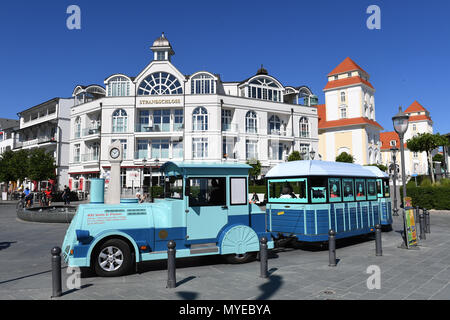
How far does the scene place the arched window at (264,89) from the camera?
4366cm

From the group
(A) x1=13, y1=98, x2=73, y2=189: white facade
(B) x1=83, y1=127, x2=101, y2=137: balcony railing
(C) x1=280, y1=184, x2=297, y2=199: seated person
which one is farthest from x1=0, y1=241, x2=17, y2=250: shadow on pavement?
(A) x1=13, y1=98, x2=73, y2=189: white facade

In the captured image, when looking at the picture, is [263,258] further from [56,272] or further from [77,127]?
[77,127]

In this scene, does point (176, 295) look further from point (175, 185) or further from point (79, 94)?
point (79, 94)

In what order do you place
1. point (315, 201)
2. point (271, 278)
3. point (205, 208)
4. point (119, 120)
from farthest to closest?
point (119, 120) < point (315, 201) < point (205, 208) < point (271, 278)

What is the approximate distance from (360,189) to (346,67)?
5827 centimetres

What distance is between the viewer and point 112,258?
23.0 feet

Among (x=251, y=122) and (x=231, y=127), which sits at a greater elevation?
(x=251, y=122)

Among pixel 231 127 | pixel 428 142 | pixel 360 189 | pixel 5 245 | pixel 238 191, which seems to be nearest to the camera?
pixel 238 191

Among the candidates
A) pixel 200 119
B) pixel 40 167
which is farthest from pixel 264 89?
pixel 40 167

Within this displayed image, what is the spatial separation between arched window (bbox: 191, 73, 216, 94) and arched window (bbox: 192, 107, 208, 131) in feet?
7.76

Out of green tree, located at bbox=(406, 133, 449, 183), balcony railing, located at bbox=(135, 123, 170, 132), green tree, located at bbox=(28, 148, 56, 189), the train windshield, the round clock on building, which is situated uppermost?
balcony railing, located at bbox=(135, 123, 170, 132)

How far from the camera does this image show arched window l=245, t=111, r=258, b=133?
42031 mm

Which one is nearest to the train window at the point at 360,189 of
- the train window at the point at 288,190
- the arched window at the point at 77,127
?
the train window at the point at 288,190

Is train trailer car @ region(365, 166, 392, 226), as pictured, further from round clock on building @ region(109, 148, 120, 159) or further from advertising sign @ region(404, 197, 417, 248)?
round clock on building @ region(109, 148, 120, 159)
